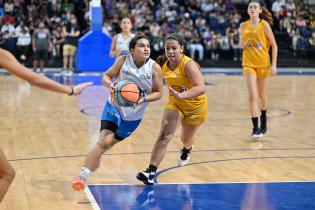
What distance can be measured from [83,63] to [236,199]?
50.0 ft

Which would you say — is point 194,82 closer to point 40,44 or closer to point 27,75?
point 27,75

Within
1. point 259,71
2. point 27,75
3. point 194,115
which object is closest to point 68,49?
point 259,71

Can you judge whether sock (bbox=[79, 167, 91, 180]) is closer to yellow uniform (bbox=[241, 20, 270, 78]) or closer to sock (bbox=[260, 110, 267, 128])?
yellow uniform (bbox=[241, 20, 270, 78])

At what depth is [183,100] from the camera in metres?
6.88

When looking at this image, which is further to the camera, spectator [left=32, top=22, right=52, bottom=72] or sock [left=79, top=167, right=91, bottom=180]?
spectator [left=32, top=22, right=52, bottom=72]

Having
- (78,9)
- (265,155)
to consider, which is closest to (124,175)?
(265,155)

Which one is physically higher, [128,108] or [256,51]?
[256,51]

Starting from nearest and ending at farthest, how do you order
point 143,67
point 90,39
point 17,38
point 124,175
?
point 143,67
point 124,175
point 90,39
point 17,38

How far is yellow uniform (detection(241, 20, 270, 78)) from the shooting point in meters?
9.44

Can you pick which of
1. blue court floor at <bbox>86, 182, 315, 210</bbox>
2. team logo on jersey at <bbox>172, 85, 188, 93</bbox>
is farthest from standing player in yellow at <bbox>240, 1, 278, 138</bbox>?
blue court floor at <bbox>86, 182, 315, 210</bbox>

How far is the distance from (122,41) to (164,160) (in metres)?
4.67

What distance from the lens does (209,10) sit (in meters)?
25.3

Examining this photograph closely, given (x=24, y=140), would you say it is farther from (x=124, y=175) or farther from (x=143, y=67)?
(x=143, y=67)

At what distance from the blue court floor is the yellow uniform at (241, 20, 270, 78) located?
9.89ft
